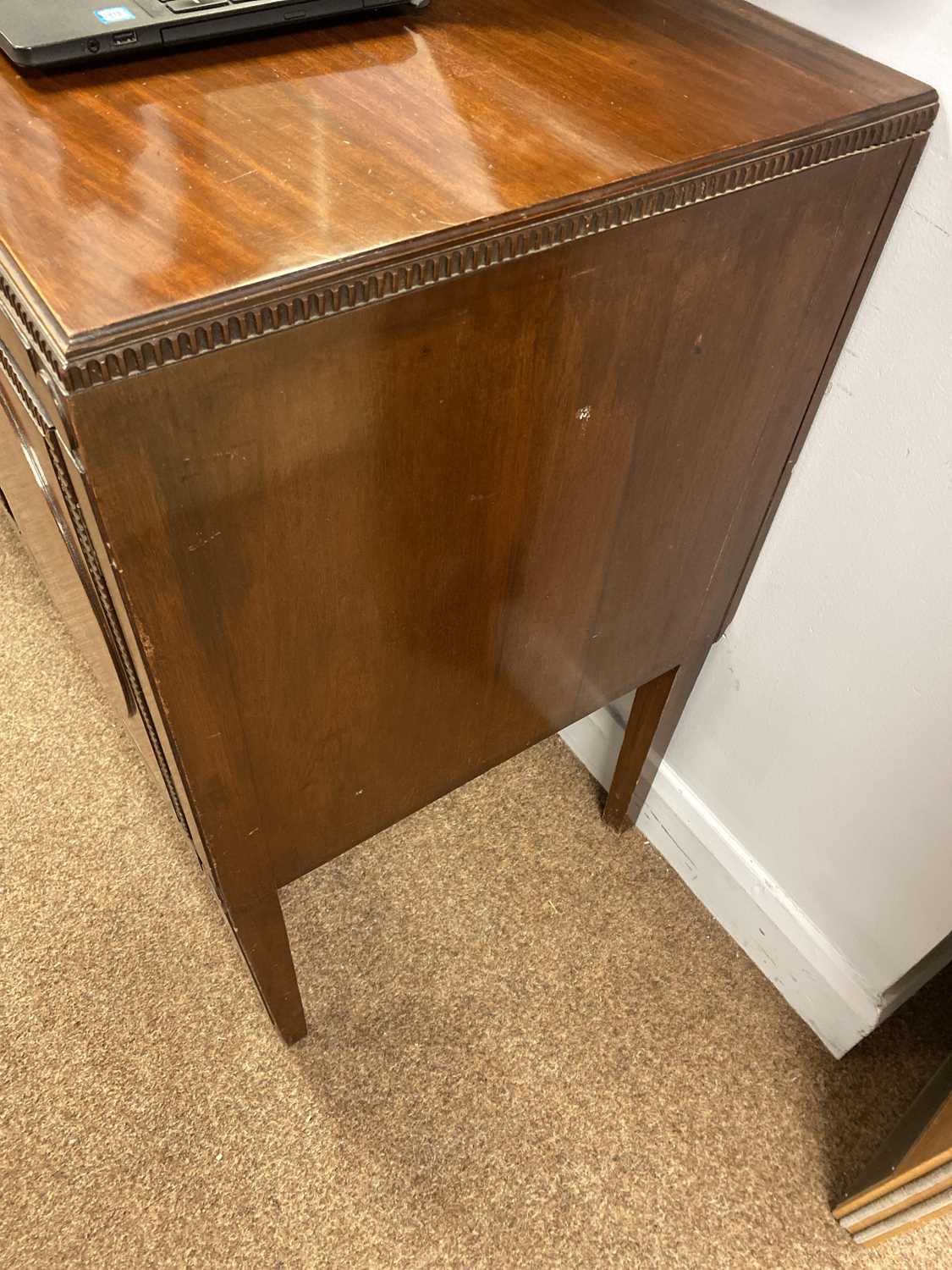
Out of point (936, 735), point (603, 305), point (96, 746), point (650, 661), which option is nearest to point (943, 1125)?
point (936, 735)

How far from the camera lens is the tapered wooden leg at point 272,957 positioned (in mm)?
758

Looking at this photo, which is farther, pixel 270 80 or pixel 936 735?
pixel 936 735

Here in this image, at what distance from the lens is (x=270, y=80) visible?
528mm

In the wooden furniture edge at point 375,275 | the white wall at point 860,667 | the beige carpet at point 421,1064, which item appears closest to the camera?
the wooden furniture edge at point 375,275

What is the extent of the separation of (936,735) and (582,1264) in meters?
0.60

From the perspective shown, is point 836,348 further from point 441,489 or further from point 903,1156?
point 903,1156

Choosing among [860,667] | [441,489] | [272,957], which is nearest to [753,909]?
[860,667]

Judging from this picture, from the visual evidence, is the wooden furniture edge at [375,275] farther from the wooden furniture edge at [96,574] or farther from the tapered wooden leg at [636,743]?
the tapered wooden leg at [636,743]

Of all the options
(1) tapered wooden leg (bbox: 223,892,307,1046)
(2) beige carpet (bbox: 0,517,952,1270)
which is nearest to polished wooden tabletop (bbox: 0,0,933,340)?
(1) tapered wooden leg (bbox: 223,892,307,1046)

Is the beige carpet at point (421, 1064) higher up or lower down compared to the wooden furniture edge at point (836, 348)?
lower down

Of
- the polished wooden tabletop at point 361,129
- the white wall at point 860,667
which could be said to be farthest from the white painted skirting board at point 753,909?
the polished wooden tabletop at point 361,129

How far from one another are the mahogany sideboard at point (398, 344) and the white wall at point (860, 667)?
27mm

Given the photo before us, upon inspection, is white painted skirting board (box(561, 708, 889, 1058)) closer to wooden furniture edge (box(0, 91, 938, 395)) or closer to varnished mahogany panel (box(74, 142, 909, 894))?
varnished mahogany panel (box(74, 142, 909, 894))

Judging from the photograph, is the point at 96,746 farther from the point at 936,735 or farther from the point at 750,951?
the point at 936,735
